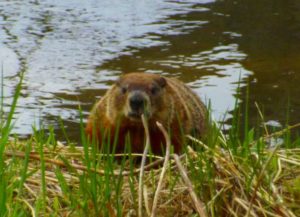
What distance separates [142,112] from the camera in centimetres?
469

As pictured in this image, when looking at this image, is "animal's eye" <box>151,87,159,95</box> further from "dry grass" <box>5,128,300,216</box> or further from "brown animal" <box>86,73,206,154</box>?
"dry grass" <box>5,128,300,216</box>

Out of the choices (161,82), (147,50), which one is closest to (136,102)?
(161,82)

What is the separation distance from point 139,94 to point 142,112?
0.63ft

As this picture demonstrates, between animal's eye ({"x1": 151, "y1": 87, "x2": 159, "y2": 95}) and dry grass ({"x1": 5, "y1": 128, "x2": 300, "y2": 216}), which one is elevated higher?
dry grass ({"x1": 5, "y1": 128, "x2": 300, "y2": 216})

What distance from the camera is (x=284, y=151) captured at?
3766 millimetres

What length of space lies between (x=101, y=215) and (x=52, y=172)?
2.01ft

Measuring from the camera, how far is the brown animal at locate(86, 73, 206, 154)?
4.77 metres

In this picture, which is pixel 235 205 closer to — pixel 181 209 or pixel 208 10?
pixel 181 209

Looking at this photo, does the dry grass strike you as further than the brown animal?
No

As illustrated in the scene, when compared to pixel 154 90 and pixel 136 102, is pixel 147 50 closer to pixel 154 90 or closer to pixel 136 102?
pixel 154 90

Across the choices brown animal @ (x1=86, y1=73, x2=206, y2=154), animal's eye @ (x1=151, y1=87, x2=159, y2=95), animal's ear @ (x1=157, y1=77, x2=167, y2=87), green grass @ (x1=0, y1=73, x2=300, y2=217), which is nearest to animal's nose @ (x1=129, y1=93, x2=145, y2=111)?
brown animal @ (x1=86, y1=73, x2=206, y2=154)

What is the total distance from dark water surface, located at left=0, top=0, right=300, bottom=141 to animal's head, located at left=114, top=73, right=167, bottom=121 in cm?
150

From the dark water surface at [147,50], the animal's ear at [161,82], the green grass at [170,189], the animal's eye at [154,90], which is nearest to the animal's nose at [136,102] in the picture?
the animal's eye at [154,90]

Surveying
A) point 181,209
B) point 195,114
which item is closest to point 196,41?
point 195,114
